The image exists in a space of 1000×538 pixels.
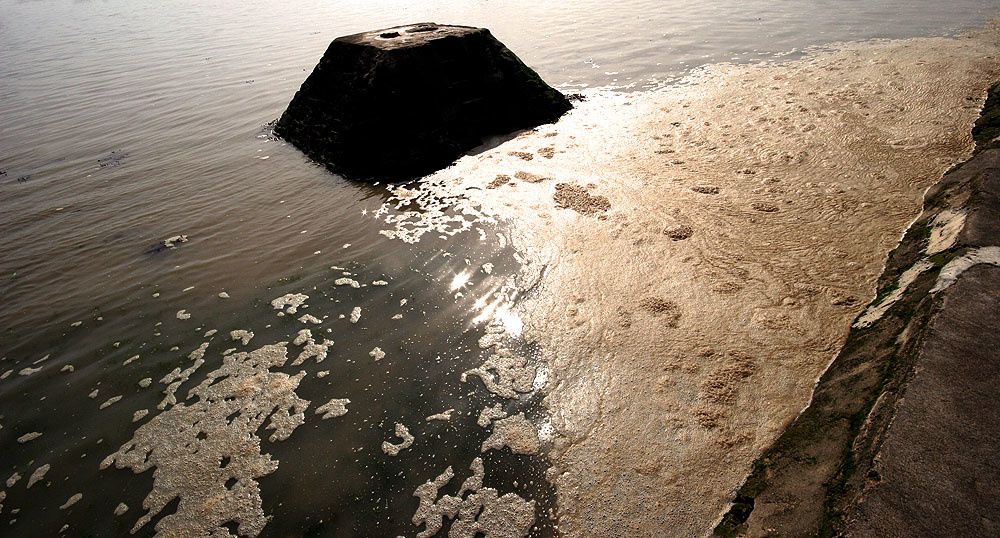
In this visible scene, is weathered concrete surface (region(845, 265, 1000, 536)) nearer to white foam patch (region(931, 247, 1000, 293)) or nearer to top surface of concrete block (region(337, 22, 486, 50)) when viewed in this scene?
white foam patch (region(931, 247, 1000, 293))

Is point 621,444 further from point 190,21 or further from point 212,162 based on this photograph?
point 190,21

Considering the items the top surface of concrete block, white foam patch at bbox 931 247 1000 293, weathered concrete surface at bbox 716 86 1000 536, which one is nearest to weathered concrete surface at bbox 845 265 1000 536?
weathered concrete surface at bbox 716 86 1000 536

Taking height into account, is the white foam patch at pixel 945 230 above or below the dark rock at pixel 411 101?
below

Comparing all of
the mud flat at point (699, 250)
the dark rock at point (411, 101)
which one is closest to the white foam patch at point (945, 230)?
the mud flat at point (699, 250)

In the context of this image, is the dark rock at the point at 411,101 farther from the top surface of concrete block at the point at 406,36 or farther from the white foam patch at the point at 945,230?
the white foam patch at the point at 945,230

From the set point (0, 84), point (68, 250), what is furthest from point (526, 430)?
point (0, 84)

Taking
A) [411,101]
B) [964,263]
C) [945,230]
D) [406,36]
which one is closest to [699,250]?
[945,230]

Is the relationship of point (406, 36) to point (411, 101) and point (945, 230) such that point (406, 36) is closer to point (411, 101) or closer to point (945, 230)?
point (411, 101)
